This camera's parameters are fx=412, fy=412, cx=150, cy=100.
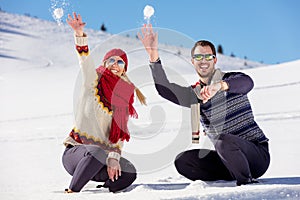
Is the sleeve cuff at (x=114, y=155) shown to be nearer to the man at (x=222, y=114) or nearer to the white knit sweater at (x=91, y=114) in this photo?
the white knit sweater at (x=91, y=114)

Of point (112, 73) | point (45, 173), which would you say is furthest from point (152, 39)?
point (45, 173)

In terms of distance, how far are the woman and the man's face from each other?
0.45 meters

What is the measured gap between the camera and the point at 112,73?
259 cm

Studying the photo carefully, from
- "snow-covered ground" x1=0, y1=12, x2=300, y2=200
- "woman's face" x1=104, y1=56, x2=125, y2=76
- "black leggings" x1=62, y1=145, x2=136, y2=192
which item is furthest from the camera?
"woman's face" x1=104, y1=56, x2=125, y2=76

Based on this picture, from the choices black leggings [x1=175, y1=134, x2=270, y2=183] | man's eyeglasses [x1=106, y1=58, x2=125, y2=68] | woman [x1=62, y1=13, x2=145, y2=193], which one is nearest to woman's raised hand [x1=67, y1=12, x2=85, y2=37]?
woman [x1=62, y1=13, x2=145, y2=193]

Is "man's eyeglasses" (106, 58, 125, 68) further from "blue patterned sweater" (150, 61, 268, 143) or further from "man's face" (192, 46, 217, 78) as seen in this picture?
"man's face" (192, 46, 217, 78)

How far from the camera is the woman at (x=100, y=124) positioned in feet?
8.04

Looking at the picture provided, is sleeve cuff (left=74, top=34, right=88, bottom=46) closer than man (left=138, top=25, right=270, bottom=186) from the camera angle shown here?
No

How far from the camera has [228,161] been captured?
92.6 inches

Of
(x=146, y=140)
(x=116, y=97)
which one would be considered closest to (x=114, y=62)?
(x=116, y=97)

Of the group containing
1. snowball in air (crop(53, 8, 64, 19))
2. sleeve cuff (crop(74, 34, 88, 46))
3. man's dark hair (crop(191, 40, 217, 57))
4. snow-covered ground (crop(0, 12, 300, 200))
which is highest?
snowball in air (crop(53, 8, 64, 19))

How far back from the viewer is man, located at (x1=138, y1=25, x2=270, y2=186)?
234 centimetres

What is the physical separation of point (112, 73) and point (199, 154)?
0.77 m

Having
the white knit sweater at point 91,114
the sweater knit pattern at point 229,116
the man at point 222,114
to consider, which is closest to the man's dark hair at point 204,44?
the man at point 222,114
